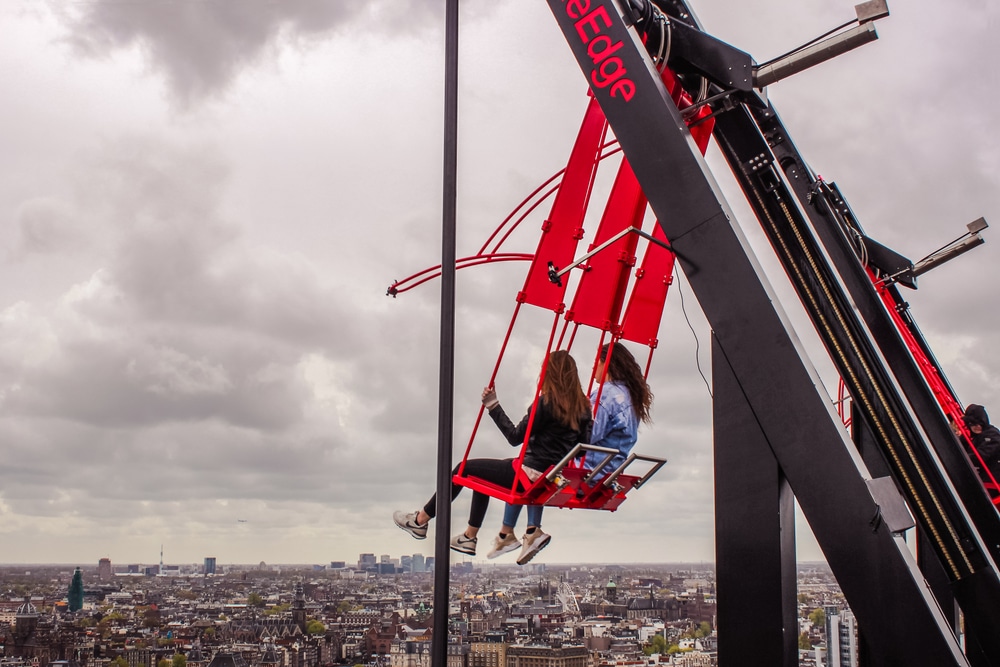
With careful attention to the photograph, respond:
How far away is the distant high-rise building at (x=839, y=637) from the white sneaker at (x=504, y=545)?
162cm

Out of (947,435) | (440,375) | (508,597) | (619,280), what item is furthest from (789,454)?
(508,597)

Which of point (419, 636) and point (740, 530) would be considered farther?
point (419, 636)

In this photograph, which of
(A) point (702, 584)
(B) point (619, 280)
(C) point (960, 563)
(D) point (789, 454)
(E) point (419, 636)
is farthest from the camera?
(A) point (702, 584)

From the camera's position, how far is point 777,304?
206 cm

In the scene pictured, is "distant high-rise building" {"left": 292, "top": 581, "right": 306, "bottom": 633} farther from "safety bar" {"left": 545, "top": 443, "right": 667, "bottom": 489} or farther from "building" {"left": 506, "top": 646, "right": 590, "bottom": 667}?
"safety bar" {"left": 545, "top": 443, "right": 667, "bottom": 489}

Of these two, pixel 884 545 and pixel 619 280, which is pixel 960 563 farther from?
pixel 619 280

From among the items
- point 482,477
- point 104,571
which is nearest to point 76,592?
point 104,571

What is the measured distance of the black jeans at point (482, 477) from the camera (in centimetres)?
323

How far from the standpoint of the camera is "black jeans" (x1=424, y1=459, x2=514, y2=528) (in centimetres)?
323

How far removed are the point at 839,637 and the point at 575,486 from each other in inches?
76.1

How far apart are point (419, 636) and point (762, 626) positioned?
1.96m

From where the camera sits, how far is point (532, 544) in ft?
11.2

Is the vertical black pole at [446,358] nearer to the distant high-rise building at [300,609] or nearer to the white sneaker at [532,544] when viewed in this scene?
the white sneaker at [532,544]

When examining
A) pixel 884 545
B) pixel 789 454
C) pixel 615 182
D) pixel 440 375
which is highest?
pixel 615 182
